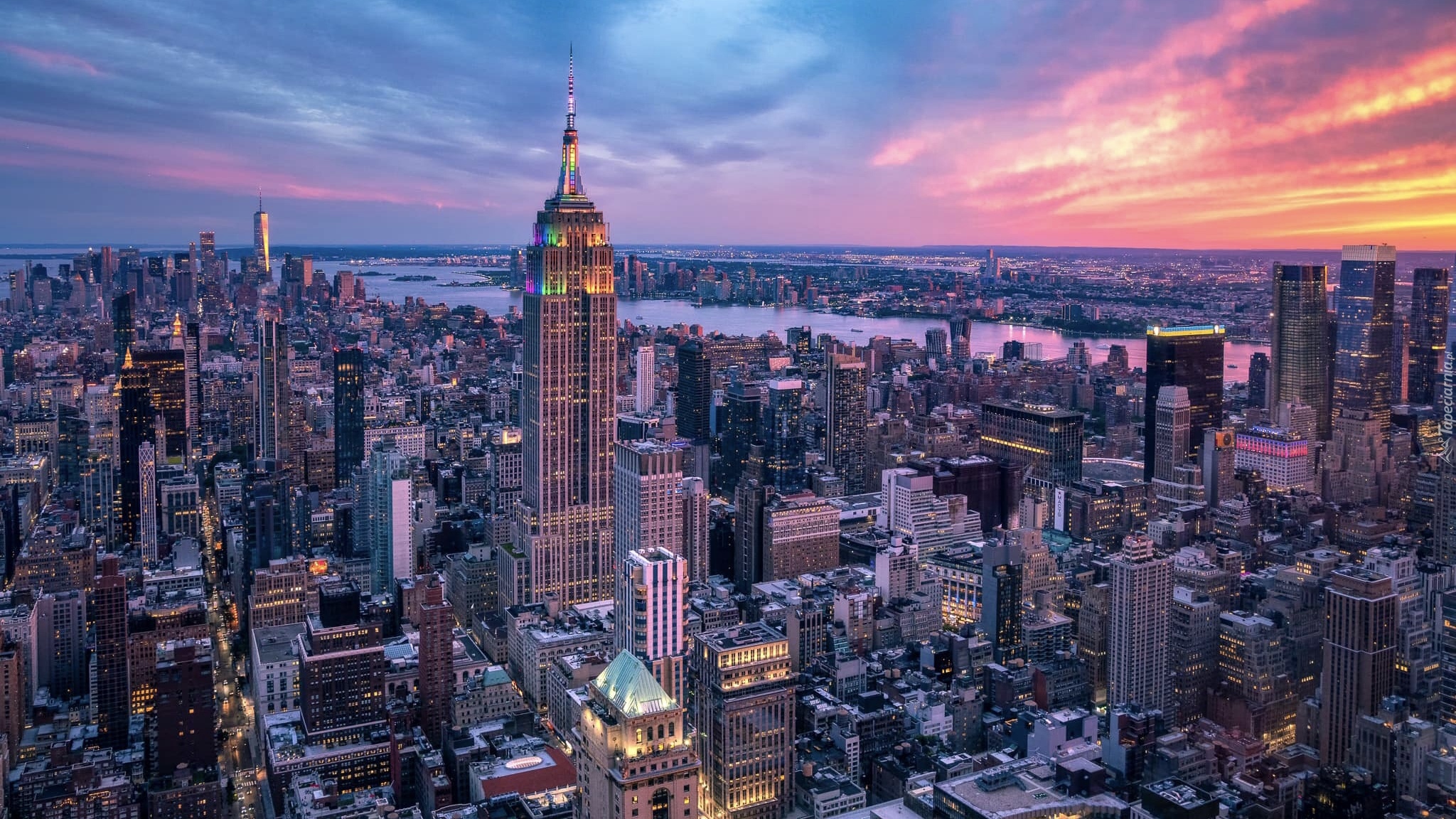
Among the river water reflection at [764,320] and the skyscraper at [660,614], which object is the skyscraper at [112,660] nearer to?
the skyscraper at [660,614]

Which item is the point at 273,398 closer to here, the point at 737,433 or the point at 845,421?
the point at 737,433

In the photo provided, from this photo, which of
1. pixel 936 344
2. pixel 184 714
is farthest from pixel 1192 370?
pixel 184 714

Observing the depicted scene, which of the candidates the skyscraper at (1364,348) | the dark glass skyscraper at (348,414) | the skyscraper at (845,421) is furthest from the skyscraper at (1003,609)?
the dark glass skyscraper at (348,414)

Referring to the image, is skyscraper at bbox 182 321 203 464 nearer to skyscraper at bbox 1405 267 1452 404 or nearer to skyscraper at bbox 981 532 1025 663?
skyscraper at bbox 981 532 1025 663

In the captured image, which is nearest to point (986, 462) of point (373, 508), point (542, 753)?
point (373, 508)

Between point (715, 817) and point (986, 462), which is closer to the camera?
point (715, 817)

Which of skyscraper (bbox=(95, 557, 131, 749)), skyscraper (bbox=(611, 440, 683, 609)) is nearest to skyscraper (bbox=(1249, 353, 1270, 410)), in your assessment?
skyscraper (bbox=(611, 440, 683, 609))

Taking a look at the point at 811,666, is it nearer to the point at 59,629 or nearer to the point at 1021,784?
the point at 1021,784
